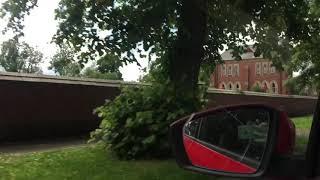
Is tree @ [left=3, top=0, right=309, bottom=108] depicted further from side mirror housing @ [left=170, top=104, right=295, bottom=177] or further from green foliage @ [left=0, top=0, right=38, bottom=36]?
side mirror housing @ [left=170, top=104, right=295, bottom=177]

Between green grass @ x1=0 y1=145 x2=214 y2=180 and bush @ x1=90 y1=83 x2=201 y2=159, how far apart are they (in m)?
0.33

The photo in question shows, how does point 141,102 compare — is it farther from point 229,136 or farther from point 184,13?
point 229,136

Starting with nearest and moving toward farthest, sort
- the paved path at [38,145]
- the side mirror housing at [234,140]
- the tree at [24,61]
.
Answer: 1. the side mirror housing at [234,140]
2. the paved path at [38,145]
3. the tree at [24,61]

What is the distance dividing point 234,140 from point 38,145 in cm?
1411

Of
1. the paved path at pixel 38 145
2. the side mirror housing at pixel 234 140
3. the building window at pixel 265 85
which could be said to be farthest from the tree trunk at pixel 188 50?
the building window at pixel 265 85

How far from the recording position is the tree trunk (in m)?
11.8

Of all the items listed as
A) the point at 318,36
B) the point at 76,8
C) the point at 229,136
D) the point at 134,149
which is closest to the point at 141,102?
the point at 134,149

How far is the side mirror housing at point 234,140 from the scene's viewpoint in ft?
6.24

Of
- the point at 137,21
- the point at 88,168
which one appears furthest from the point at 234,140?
the point at 137,21

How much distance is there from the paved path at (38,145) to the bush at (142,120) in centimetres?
257

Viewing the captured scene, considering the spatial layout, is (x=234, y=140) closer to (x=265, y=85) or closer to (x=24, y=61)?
(x=24, y=61)

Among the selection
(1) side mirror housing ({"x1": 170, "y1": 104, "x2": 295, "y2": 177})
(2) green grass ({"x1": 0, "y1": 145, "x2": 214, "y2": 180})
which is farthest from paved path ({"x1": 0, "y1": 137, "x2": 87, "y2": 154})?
(1) side mirror housing ({"x1": 170, "y1": 104, "x2": 295, "y2": 177})

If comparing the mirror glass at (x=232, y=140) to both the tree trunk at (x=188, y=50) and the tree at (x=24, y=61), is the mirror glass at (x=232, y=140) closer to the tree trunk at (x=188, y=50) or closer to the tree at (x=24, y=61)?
the tree trunk at (x=188, y=50)

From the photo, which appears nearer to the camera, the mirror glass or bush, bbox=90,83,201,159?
the mirror glass
